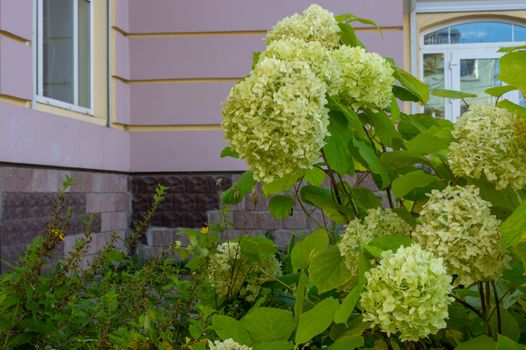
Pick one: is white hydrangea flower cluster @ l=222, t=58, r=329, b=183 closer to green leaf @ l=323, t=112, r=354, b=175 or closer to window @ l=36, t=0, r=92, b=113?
green leaf @ l=323, t=112, r=354, b=175

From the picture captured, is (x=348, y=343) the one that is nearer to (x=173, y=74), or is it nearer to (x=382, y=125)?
(x=382, y=125)

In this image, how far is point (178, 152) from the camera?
6523 mm

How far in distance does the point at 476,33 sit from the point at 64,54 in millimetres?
4080

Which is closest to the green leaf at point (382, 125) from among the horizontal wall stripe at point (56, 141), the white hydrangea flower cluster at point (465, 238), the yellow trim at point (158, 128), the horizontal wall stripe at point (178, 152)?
the white hydrangea flower cluster at point (465, 238)

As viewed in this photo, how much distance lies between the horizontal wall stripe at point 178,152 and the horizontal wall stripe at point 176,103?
117mm

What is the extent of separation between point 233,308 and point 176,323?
0.13m

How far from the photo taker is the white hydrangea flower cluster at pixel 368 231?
44.3 inches

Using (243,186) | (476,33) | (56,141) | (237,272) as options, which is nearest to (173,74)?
(56,141)

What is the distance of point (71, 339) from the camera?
1.49 metres

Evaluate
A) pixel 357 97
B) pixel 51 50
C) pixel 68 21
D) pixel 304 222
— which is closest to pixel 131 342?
pixel 357 97

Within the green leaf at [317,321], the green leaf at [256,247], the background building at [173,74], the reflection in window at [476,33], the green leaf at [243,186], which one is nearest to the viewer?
the green leaf at [317,321]

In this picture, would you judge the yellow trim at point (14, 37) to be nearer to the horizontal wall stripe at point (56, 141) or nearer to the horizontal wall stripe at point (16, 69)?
the horizontal wall stripe at point (16, 69)

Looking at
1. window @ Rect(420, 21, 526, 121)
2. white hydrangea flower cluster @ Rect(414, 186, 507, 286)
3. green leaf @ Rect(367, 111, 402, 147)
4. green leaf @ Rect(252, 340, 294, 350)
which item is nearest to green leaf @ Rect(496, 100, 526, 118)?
white hydrangea flower cluster @ Rect(414, 186, 507, 286)

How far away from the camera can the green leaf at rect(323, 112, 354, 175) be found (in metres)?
1.17
